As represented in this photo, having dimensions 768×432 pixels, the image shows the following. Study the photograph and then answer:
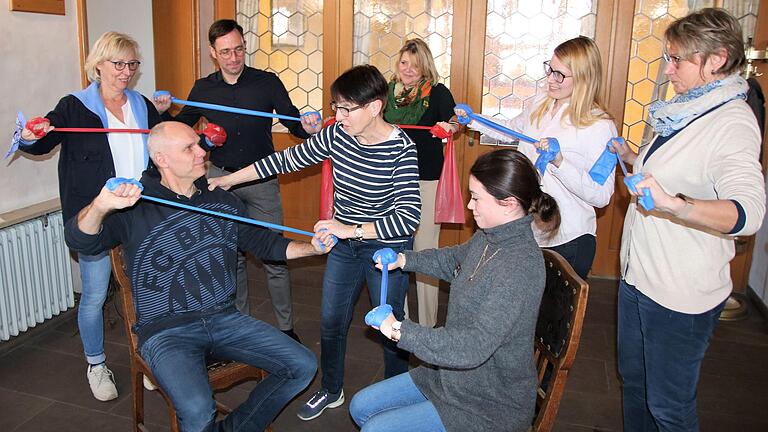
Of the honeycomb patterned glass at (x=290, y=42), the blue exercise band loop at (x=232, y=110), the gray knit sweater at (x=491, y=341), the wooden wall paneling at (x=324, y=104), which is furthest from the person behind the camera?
the honeycomb patterned glass at (x=290, y=42)

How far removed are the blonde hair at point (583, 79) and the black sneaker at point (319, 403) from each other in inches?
64.0

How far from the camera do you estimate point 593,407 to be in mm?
3154

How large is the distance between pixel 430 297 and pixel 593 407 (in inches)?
39.4

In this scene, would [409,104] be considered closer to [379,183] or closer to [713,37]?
[379,183]

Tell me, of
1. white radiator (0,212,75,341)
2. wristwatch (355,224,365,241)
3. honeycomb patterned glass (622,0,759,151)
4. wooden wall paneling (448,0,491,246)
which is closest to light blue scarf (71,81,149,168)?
white radiator (0,212,75,341)

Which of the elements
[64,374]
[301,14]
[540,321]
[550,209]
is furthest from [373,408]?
[301,14]

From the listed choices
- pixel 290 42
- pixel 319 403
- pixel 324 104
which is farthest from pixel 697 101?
pixel 290 42

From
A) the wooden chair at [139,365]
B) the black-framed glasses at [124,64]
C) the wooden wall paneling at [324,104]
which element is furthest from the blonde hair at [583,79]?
the wooden wall paneling at [324,104]

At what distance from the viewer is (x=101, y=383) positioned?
3104 millimetres

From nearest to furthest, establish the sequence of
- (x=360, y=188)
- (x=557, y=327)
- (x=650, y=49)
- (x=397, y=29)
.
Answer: (x=557, y=327) < (x=360, y=188) < (x=650, y=49) < (x=397, y=29)

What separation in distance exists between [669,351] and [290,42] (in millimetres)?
4061

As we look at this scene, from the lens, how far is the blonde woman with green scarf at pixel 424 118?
362cm

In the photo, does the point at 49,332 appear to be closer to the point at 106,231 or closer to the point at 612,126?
the point at 106,231

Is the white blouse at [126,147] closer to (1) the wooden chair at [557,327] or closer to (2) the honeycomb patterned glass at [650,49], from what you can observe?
(1) the wooden chair at [557,327]
